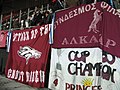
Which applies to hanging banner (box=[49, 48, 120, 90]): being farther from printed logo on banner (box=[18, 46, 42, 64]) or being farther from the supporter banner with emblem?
printed logo on banner (box=[18, 46, 42, 64])

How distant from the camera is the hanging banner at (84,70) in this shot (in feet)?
31.6

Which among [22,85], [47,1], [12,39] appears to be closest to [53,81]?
[22,85]

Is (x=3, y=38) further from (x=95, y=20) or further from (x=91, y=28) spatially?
(x=95, y=20)

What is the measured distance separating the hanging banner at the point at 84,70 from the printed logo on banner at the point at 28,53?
111 cm

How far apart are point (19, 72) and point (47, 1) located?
18.0ft

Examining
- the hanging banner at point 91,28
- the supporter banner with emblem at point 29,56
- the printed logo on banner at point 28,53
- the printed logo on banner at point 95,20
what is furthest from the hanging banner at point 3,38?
the printed logo on banner at point 95,20

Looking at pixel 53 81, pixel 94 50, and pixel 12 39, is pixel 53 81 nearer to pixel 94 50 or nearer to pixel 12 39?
pixel 94 50

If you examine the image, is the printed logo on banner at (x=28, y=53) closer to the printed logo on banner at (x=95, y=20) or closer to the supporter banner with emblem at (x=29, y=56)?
the supporter banner with emblem at (x=29, y=56)

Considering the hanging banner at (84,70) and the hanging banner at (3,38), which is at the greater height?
the hanging banner at (3,38)

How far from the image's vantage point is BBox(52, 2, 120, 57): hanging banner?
981cm

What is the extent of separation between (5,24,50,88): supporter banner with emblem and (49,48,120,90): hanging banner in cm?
74

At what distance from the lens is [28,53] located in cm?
1230

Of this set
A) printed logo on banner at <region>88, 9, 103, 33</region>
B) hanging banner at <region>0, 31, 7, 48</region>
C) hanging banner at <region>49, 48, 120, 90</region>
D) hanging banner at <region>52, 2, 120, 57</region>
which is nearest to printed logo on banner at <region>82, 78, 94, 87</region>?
hanging banner at <region>49, 48, 120, 90</region>

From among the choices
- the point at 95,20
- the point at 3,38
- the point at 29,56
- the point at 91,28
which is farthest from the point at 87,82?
the point at 3,38
